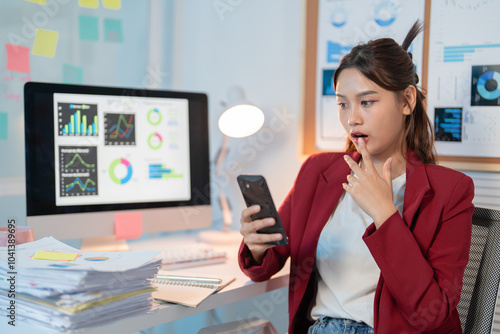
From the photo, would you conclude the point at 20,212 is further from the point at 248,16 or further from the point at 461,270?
the point at 461,270

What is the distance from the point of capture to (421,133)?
140 cm

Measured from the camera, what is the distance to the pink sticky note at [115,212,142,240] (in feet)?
5.14

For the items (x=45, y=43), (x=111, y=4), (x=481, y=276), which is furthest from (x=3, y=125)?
(x=481, y=276)

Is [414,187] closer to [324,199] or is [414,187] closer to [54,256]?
[324,199]

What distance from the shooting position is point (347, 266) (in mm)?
1296

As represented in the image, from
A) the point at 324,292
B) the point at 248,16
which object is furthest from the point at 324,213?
the point at 248,16

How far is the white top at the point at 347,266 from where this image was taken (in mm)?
1251

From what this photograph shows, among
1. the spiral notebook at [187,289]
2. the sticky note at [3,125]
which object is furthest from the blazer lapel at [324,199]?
the sticky note at [3,125]

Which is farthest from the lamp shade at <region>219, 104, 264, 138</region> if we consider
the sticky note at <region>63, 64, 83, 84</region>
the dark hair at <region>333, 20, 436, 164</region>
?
the sticky note at <region>63, 64, 83, 84</region>

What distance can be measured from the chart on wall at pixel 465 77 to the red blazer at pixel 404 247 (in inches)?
14.1

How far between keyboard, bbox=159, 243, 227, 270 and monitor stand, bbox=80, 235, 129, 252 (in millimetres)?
157

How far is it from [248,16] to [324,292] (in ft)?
4.00

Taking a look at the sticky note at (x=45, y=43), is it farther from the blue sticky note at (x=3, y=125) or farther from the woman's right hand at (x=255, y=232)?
the woman's right hand at (x=255, y=232)

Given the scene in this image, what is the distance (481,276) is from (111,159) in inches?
43.4
